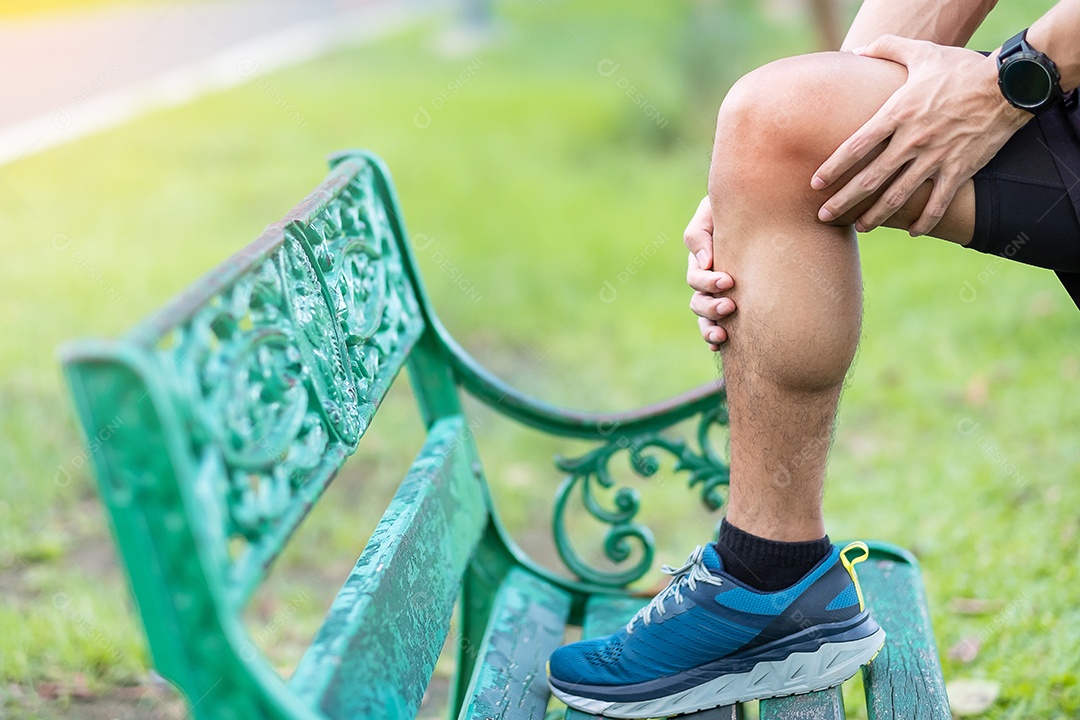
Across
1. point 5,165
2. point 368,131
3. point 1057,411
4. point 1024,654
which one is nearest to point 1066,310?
point 1057,411

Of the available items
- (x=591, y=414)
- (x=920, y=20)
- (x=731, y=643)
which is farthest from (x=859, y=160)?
(x=591, y=414)

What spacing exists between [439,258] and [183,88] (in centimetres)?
530

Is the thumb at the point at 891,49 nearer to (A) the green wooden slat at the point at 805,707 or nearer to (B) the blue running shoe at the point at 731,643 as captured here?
(B) the blue running shoe at the point at 731,643

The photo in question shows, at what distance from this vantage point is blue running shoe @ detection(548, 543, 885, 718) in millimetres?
1486

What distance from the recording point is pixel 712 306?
4.69ft

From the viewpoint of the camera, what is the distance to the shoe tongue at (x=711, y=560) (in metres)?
1.50

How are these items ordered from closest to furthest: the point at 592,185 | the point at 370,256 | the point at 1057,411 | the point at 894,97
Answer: the point at 894,97 → the point at 370,256 → the point at 1057,411 → the point at 592,185

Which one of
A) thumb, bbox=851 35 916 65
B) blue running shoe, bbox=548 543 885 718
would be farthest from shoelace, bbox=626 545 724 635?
thumb, bbox=851 35 916 65

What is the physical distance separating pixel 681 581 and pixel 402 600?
0.41 metres

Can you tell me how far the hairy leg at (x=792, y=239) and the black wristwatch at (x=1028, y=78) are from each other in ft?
0.37

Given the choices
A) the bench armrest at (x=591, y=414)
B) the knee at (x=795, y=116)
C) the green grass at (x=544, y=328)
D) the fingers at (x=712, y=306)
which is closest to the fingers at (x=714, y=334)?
the fingers at (x=712, y=306)

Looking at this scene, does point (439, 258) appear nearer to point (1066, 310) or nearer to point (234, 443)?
point (1066, 310)

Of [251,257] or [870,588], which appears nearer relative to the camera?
[251,257]

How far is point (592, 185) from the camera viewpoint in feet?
21.2
